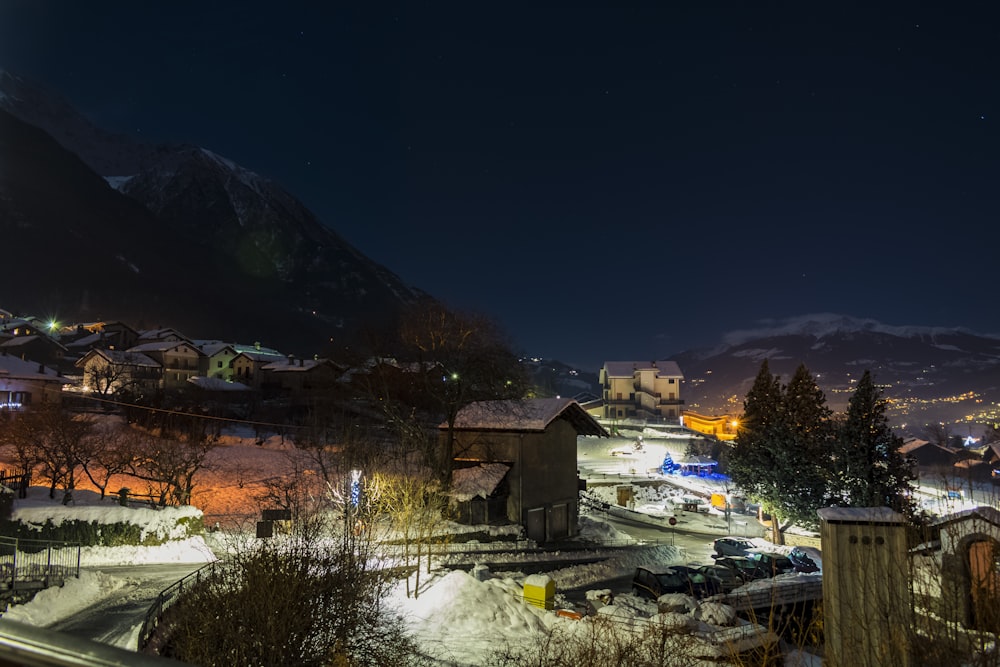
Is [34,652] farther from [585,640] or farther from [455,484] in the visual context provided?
[455,484]

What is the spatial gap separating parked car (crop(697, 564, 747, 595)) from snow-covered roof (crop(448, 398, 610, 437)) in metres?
11.7

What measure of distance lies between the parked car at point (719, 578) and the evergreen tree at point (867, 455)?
1517cm

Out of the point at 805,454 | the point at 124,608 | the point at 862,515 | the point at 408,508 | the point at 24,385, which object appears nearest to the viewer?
the point at 862,515

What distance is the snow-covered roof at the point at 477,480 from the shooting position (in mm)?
33062

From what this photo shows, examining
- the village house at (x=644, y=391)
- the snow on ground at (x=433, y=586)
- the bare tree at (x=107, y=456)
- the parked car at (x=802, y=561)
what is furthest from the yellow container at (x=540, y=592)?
the village house at (x=644, y=391)

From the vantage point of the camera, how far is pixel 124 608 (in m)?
18.3

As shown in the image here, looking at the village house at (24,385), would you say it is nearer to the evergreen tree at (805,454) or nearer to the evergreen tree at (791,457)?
the evergreen tree at (791,457)

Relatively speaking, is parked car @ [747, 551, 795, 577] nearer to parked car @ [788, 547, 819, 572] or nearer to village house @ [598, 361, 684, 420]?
parked car @ [788, 547, 819, 572]

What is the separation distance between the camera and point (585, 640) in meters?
15.3

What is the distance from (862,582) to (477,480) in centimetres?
2738

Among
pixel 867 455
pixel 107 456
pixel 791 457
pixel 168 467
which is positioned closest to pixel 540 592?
pixel 168 467

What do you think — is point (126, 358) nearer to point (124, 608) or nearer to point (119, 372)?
point (119, 372)

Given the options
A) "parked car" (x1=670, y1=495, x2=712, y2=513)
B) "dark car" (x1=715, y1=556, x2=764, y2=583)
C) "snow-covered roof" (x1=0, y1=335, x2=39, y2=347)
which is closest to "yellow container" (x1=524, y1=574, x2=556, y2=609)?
"dark car" (x1=715, y1=556, x2=764, y2=583)

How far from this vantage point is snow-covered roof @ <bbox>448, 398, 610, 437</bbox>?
1396 inches
